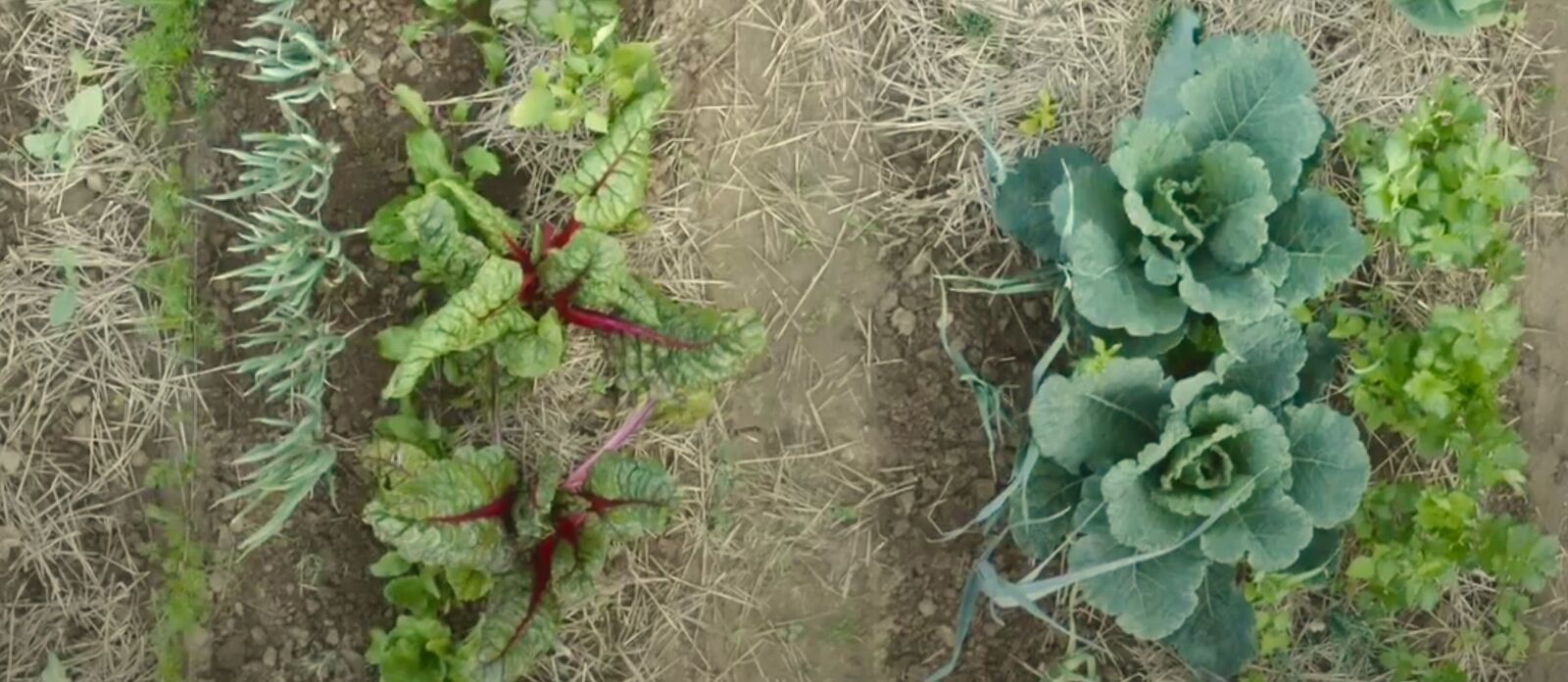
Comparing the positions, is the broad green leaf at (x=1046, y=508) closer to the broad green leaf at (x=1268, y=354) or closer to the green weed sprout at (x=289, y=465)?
the broad green leaf at (x=1268, y=354)

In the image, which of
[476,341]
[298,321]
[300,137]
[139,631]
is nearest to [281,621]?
[139,631]

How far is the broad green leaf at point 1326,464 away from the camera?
5.84 feet

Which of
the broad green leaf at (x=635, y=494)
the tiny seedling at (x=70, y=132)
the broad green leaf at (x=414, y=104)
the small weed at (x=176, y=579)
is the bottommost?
the small weed at (x=176, y=579)

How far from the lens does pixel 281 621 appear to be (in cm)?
202

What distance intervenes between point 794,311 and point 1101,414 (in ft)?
1.62

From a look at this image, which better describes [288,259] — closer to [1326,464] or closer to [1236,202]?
[1236,202]

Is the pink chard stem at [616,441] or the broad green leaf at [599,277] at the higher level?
the broad green leaf at [599,277]

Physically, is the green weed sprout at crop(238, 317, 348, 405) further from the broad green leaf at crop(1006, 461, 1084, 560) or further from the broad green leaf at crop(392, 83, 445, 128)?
the broad green leaf at crop(1006, 461, 1084, 560)

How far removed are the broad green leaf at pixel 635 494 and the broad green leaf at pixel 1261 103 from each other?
900mm

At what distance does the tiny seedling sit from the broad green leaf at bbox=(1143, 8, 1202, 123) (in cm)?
161

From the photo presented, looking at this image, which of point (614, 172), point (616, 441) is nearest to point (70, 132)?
point (614, 172)

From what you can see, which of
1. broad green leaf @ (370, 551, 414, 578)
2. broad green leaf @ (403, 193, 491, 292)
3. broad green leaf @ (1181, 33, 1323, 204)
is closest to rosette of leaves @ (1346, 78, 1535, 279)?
broad green leaf @ (1181, 33, 1323, 204)

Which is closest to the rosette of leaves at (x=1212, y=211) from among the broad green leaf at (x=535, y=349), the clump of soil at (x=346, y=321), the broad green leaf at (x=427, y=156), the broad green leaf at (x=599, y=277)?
the broad green leaf at (x=599, y=277)

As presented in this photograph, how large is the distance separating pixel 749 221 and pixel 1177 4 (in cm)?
74
